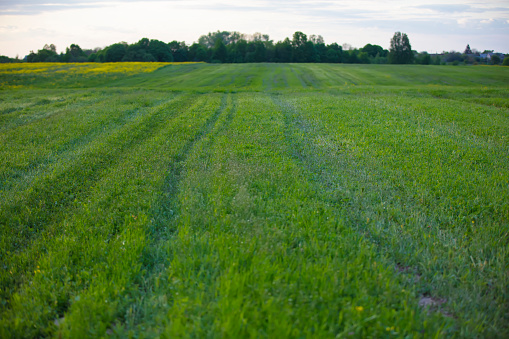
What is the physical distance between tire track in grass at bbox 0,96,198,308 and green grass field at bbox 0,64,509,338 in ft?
0.12

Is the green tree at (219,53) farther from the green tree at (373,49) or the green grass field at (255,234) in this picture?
the green grass field at (255,234)

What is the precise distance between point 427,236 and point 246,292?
11.0 ft

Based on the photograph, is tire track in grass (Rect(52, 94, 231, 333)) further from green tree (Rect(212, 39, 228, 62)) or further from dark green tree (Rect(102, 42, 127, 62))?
green tree (Rect(212, 39, 228, 62))

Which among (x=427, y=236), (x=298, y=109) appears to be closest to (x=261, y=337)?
(x=427, y=236)

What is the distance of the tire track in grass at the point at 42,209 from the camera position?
482 centimetres

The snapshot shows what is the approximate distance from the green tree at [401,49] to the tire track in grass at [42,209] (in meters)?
93.7

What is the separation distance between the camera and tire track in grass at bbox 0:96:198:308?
482cm

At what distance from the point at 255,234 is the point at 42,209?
14.9ft

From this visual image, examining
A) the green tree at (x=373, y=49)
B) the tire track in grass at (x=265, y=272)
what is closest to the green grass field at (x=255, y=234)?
the tire track in grass at (x=265, y=272)

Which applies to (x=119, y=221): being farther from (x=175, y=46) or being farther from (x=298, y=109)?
(x=175, y=46)

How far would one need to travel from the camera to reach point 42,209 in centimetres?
639

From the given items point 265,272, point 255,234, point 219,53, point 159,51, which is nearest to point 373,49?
point 219,53

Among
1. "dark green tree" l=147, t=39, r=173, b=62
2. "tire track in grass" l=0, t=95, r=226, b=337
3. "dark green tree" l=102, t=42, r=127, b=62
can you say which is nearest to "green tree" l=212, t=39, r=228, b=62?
"dark green tree" l=147, t=39, r=173, b=62

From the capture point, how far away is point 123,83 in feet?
120
